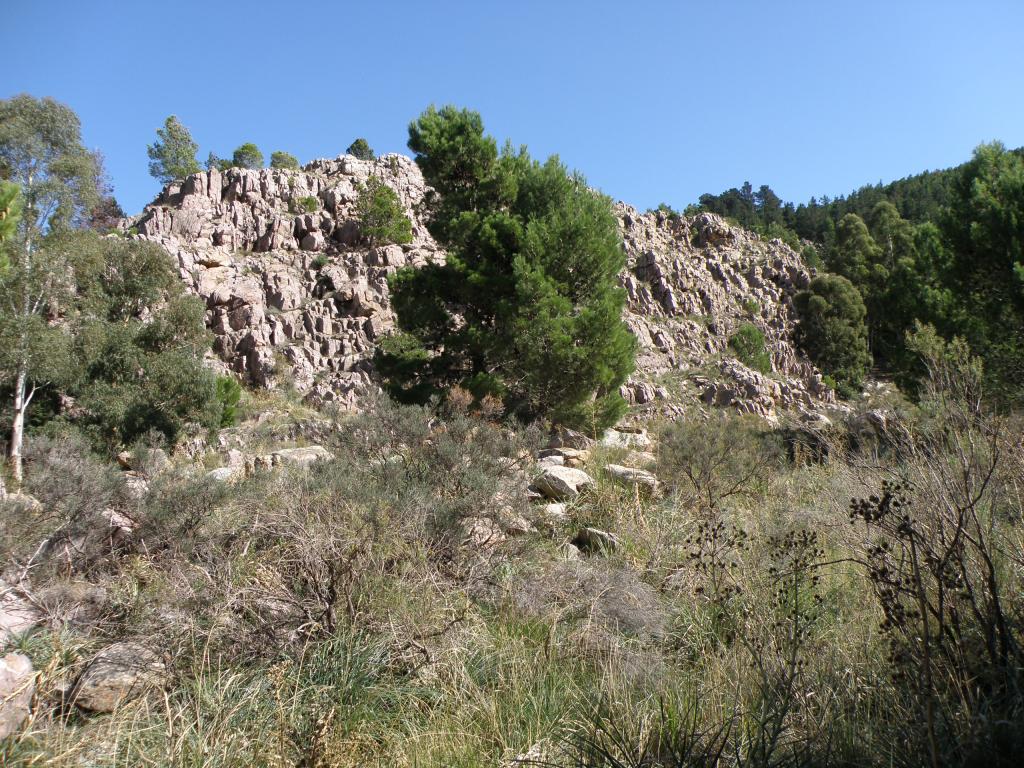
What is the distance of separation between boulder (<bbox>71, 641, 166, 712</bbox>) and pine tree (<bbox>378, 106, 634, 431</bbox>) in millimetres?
8023

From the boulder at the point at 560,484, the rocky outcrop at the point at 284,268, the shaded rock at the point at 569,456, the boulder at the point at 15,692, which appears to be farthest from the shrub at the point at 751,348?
the boulder at the point at 15,692

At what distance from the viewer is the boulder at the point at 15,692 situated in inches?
79.8

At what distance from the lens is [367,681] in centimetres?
252

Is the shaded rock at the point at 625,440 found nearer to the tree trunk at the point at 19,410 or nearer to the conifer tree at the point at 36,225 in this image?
the conifer tree at the point at 36,225

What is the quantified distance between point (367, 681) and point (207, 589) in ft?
3.27

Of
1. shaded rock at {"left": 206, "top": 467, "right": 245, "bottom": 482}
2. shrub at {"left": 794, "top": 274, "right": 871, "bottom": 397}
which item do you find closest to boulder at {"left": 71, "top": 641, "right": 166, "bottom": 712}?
shaded rock at {"left": 206, "top": 467, "right": 245, "bottom": 482}

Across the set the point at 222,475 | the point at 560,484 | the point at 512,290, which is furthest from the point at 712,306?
the point at 222,475

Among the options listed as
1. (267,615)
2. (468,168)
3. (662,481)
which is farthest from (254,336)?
(267,615)

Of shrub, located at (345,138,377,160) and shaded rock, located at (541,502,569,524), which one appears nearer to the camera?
shaded rock, located at (541,502,569,524)

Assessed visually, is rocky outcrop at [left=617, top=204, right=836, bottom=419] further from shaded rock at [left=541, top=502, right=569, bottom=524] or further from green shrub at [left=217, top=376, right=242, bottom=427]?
shaded rock at [left=541, top=502, right=569, bottom=524]

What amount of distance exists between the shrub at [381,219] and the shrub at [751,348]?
20.1 m

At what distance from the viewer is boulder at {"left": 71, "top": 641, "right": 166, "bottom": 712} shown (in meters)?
2.33

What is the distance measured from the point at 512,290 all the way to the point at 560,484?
6.10m

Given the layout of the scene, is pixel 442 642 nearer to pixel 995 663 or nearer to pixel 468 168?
pixel 995 663
